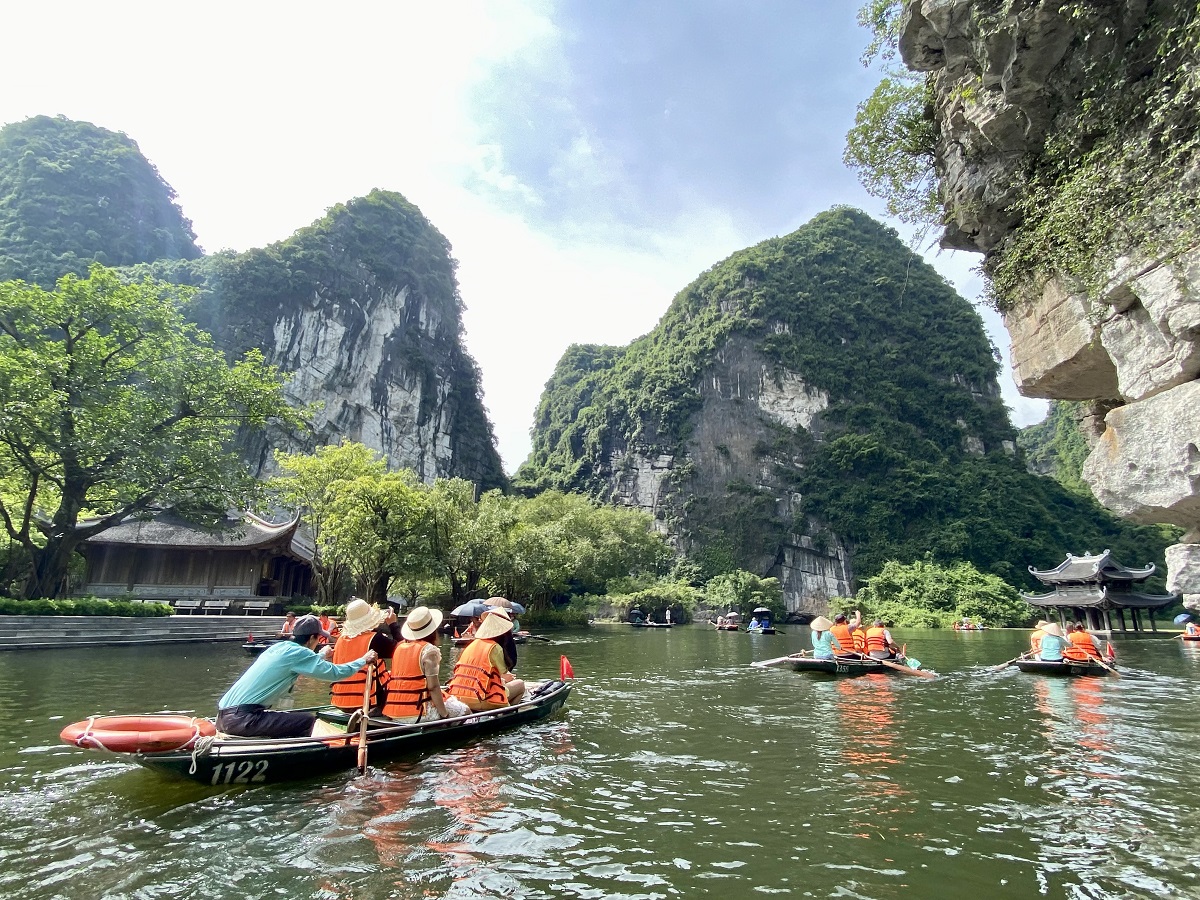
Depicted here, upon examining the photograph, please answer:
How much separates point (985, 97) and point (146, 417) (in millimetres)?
20390

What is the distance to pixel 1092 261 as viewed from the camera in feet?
26.8

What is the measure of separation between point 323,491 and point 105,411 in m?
8.66

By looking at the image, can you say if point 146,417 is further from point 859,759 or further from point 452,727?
point 859,759

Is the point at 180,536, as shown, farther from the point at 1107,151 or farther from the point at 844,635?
the point at 1107,151

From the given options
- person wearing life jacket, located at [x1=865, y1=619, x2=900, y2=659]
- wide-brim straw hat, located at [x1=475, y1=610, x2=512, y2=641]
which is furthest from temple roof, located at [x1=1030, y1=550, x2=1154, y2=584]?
wide-brim straw hat, located at [x1=475, y1=610, x2=512, y2=641]

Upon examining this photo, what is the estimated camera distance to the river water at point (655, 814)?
12.7 ft

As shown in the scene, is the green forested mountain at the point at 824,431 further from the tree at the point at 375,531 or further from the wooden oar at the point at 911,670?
the wooden oar at the point at 911,670

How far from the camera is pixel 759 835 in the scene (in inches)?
181

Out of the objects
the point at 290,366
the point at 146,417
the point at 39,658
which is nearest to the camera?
the point at 39,658

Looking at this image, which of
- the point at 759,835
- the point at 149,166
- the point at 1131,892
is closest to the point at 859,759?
the point at 759,835

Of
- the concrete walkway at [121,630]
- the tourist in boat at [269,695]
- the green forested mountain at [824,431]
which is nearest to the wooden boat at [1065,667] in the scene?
the tourist in boat at [269,695]

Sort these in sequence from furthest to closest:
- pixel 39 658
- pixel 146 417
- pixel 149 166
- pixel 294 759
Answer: pixel 149 166 < pixel 146 417 < pixel 39 658 < pixel 294 759

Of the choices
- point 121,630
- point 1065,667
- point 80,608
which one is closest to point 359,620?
point 121,630

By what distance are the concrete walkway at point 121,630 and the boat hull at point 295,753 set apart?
12.5m
